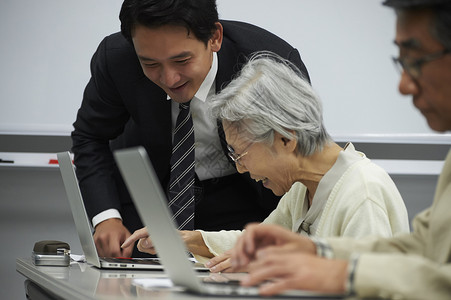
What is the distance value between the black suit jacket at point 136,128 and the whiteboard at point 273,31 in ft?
2.52

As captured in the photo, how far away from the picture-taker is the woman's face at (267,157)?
5.82ft

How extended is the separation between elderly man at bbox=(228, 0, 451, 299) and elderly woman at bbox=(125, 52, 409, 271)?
52 cm

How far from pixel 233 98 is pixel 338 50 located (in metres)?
1.59

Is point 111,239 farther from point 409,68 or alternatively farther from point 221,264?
point 409,68

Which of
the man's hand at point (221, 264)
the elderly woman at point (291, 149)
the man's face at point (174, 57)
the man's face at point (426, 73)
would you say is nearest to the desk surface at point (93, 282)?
the man's hand at point (221, 264)

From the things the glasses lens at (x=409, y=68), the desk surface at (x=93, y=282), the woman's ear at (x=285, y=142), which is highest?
the glasses lens at (x=409, y=68)

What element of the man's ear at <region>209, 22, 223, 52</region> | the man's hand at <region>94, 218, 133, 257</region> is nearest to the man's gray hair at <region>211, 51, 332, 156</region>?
the man's ear at <region>209, 22, 223, 52</region>

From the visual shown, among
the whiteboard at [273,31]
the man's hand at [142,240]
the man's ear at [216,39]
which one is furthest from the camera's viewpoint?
the whiteboard at [273,31]

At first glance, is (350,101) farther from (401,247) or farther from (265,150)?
(401,247)

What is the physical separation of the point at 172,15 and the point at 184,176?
0.55 metres

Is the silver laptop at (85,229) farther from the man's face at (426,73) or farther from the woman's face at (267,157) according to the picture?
the man's face at (426,73)

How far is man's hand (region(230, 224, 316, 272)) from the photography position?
42.0 inches

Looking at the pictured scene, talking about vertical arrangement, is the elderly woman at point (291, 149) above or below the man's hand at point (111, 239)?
above

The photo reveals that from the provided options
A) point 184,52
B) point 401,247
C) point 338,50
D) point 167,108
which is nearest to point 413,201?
point 338,50
